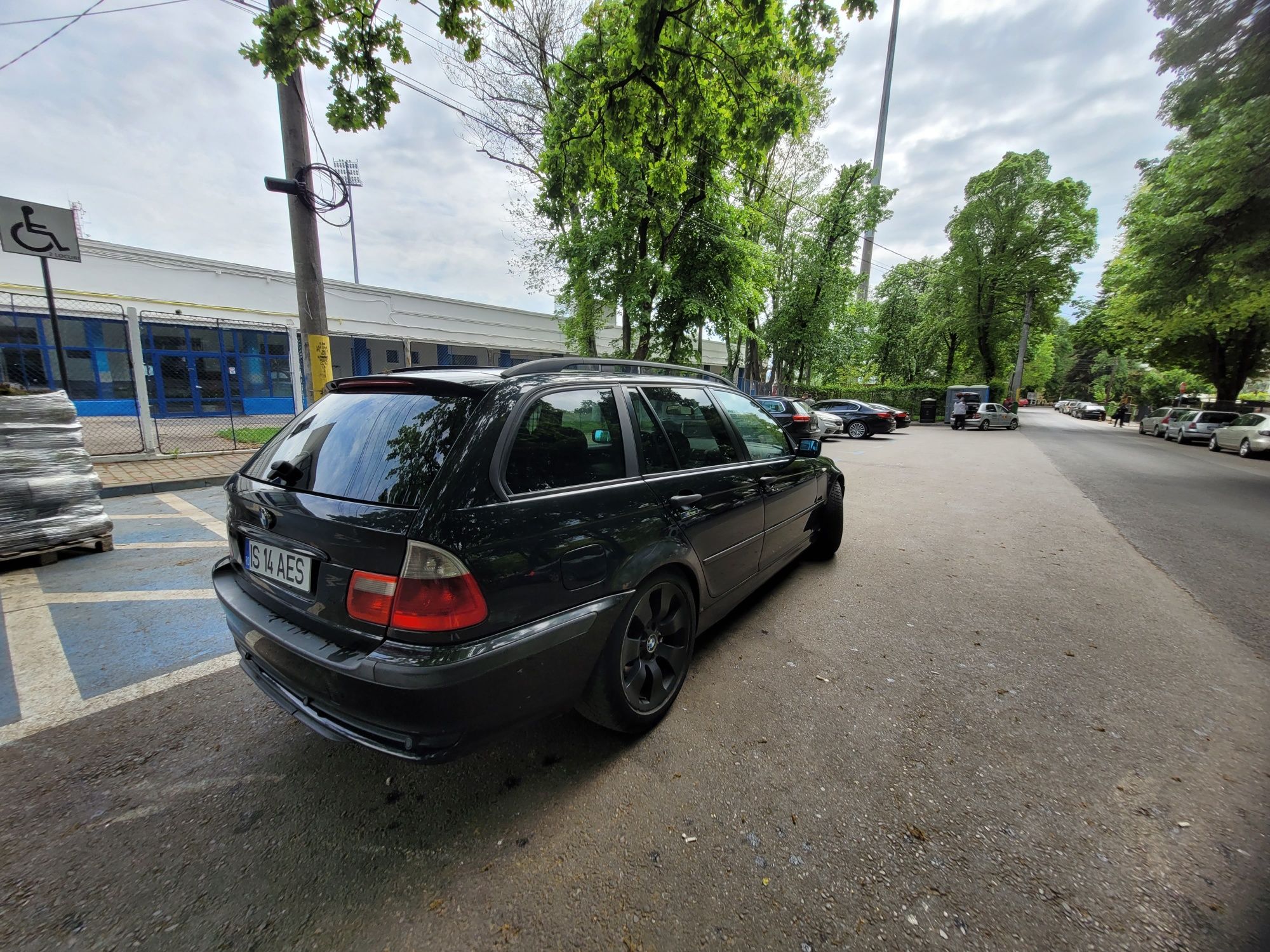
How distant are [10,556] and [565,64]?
799 cm

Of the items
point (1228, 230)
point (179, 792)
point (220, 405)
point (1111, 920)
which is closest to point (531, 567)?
point (179, 792)

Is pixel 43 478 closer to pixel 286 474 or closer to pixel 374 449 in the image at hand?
pixel 286 474

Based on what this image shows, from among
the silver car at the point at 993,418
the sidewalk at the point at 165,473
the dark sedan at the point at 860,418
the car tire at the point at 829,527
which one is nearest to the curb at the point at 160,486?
the sidewalk at the point at 165,473

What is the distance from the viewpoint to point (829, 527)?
181 inches

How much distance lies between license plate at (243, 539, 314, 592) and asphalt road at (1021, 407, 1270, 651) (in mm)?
5463

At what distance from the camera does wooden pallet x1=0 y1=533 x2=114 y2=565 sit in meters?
4.02

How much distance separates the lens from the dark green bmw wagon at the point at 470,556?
1.62 m

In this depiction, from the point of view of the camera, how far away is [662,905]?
1.54 metres

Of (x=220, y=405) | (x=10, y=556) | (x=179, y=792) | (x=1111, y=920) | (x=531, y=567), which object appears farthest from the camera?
(x=220, y=405)

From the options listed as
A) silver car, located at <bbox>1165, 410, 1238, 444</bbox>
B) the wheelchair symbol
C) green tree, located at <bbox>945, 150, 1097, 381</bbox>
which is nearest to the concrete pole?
the wheelchair symbol

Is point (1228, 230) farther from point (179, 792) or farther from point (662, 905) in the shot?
point (179, 792)

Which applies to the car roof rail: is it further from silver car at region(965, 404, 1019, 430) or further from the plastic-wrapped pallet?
silver car at region(965, 404, 1019, 430)

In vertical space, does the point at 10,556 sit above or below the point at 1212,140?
below

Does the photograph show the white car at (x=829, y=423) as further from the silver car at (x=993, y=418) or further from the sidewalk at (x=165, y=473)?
the sidewalk at (x=165, y=473)
